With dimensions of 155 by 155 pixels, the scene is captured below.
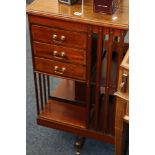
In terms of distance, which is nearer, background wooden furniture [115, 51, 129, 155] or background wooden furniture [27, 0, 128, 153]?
background wooden furniture [115, 51, 129, 155]

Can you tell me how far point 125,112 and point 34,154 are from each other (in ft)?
2.38

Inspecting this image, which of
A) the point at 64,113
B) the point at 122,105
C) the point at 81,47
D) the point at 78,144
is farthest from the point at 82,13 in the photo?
the point at 78,144

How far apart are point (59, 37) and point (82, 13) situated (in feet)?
0.47

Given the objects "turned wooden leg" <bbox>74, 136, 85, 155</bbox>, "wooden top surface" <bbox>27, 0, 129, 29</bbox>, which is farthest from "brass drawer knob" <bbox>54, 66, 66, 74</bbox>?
"turned wooden leg" <bbox>74, 136, 85, 155</bbox>

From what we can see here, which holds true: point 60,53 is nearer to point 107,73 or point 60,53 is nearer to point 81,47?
point 81,47

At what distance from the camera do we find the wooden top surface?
1175 mm

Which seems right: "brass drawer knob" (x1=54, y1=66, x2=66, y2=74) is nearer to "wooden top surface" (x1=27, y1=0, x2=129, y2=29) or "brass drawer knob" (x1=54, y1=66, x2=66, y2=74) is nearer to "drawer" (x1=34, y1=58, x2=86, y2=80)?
"drawer" (x1=34, y1=58, x2=86, y2=80)

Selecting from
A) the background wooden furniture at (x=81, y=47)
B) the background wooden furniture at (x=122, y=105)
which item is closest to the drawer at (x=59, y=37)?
the background wooden furniture at (x=81, y=47)

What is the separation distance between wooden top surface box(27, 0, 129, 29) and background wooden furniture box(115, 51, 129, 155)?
0.55 feet

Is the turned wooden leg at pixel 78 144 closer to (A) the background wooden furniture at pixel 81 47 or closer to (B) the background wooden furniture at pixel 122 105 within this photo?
(A) the background wooden furniture at pixel 81 47

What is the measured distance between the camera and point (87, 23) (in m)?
1.19

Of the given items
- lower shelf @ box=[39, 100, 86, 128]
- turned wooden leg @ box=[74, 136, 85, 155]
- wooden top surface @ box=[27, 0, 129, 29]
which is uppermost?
wooden top surface @ box=[27, 0, 129, 29]
